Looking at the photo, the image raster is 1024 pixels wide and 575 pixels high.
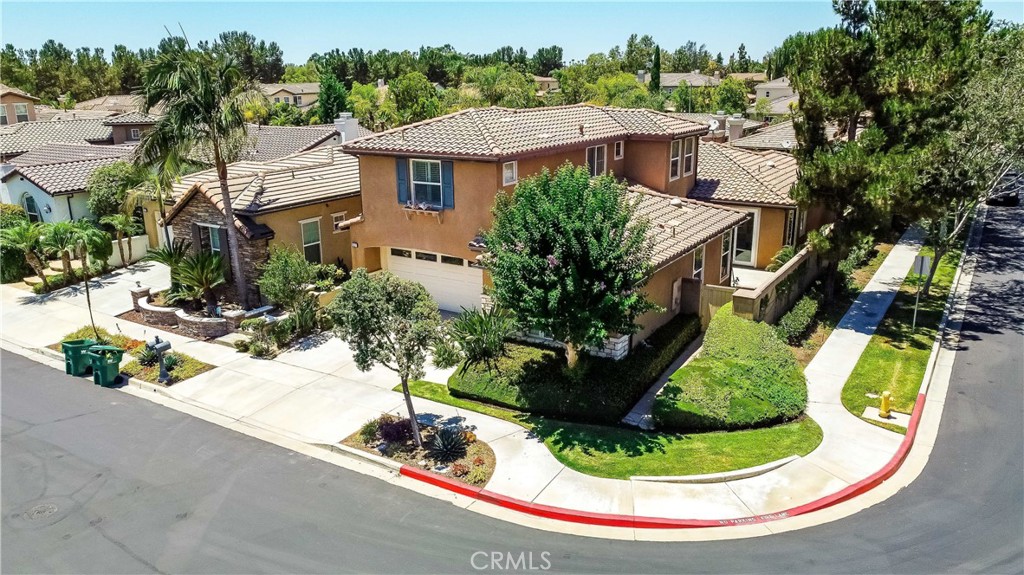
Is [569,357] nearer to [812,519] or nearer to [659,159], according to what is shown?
[812,519]

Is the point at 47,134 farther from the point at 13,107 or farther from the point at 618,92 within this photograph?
the point at 618,92

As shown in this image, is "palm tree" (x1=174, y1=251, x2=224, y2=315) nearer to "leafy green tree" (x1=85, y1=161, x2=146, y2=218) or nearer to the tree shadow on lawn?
"leafy green tree" (x1=85, y1=161, x2=146, y2=218)

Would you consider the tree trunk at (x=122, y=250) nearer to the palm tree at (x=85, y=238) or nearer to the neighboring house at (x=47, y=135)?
the palm tree at (x=85, y=238)

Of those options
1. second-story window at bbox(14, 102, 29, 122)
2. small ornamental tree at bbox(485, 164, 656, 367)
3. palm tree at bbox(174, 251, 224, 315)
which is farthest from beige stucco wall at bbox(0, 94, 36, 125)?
small ornamental tree at bbox(485, 164, 656, 367)

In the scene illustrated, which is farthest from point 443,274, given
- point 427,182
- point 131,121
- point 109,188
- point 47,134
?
point 47,134

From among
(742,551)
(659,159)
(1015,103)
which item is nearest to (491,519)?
(742,551)

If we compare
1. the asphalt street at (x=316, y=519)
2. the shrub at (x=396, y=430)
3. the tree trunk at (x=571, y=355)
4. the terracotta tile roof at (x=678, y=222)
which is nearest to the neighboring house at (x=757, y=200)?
the terracotta tile roof at (x=678, y=222)
